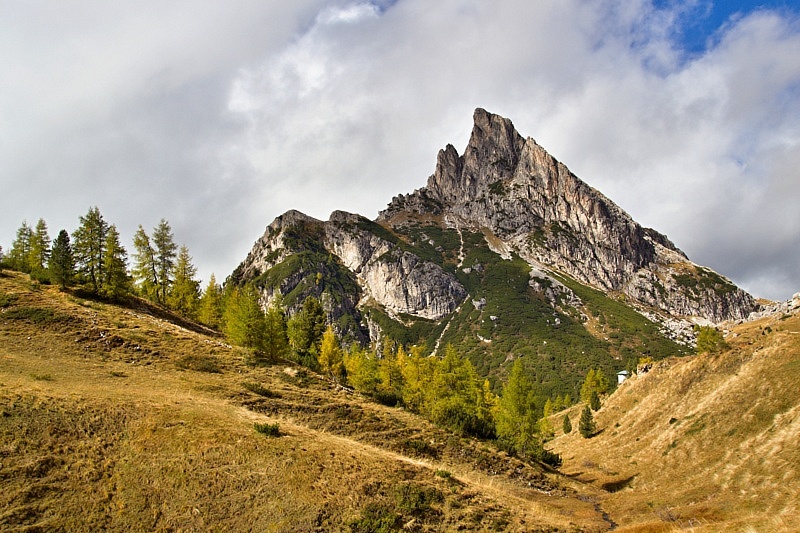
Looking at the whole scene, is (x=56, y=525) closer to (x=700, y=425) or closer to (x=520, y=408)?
(x=520, y=408)

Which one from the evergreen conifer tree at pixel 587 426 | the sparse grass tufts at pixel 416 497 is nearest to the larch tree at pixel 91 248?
the sparse grass tufts at pixel 416 497

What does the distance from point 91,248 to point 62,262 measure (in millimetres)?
3585

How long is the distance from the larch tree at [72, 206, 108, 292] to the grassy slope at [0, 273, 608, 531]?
45.4 ft

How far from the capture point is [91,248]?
5569cm

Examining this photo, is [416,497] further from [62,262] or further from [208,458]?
[62,262]

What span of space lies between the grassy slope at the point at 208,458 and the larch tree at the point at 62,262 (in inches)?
485

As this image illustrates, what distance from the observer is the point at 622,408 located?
231 ft

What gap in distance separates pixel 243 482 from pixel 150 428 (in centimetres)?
706

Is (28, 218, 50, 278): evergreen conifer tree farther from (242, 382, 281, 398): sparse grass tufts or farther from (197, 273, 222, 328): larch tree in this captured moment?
(242, 382, 281, 398): sparse grass tufts

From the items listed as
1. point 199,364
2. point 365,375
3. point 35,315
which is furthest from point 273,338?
point 35,315

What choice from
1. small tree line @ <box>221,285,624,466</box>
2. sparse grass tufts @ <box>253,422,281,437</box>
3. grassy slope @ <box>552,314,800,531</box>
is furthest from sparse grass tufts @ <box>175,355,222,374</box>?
grassy slope @ <box>552,314,800,531</box>

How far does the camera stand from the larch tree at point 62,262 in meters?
54.0

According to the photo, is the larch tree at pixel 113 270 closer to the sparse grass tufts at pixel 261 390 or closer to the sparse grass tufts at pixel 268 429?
the sparse grass tufts at pixel 261 390

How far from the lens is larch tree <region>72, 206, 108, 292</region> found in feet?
181
